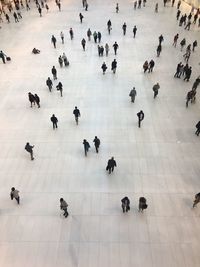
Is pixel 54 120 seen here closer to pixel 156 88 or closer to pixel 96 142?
pixel 96 142

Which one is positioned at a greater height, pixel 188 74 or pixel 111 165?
pixel 188 74

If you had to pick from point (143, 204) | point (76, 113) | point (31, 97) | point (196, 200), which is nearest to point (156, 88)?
point (76, 113)

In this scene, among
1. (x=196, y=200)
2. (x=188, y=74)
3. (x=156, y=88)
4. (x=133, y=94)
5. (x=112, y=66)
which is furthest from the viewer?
(x=112, y=66)

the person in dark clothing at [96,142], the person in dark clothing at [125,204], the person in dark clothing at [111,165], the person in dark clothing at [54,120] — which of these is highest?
the person in dark clothing at [54,120]

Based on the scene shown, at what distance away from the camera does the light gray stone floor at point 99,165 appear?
433 inches

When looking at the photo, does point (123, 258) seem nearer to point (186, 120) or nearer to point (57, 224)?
point (57, 224)

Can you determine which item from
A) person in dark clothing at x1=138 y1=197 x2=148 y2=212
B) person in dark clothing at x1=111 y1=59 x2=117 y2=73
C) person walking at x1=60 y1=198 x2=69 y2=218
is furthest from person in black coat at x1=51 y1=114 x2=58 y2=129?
person in dark clothing at x1=111 y1=59 x2=117 y2=73

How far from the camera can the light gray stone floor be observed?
36.1 ft

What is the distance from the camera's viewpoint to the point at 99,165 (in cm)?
1430

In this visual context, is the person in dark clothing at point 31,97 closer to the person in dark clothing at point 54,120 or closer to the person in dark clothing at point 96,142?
the person in dark clothing at point 54,120

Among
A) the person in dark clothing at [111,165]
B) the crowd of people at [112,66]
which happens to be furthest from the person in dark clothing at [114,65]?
the person in dark clothing at [111,165]

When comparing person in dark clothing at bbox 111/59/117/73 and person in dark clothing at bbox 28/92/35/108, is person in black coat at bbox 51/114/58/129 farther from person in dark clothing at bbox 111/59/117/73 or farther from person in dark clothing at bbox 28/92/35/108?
person in dark clothing at bbox 111/59/117/73

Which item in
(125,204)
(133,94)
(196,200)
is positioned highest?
(133,94)

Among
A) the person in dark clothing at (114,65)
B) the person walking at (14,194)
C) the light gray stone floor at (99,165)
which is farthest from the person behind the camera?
the person in dark clothing at (114,65)
